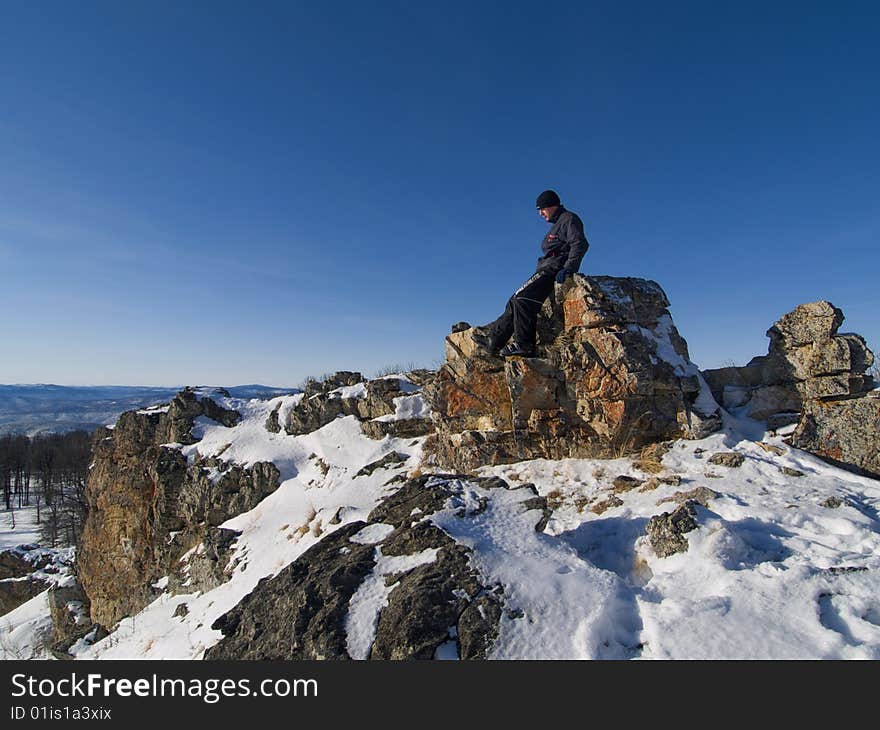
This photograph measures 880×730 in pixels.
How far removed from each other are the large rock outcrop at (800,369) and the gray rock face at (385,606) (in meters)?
6.58

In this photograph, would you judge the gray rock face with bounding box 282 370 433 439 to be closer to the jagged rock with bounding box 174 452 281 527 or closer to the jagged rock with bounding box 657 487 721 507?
the jagged rock with bounding box 174 452 281 527

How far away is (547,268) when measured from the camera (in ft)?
34.6

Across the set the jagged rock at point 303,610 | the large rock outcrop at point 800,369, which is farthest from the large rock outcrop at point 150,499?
the large rock outcrop at point 800,369

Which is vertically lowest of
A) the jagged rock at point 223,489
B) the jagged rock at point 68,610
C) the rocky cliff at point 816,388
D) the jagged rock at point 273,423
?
the jagged rock at point 68,610

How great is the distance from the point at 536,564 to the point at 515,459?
214 inches

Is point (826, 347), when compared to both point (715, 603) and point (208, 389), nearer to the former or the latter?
point (715, 603)

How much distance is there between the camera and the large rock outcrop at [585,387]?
9984 millimetres

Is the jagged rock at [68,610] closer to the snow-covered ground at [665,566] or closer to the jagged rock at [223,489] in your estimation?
the jagged rock at [223,489]

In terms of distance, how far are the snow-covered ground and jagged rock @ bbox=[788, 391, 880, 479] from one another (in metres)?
0.62

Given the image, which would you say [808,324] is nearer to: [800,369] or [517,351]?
[800,369]

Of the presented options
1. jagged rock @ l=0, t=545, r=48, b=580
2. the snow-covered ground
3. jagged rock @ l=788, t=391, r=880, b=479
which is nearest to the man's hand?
the snow-covered ground

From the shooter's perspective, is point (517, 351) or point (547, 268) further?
point (517, 351)

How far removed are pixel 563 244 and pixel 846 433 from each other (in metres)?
6.84

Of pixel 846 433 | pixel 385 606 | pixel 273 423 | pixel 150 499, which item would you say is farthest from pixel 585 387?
pixel 150 499
